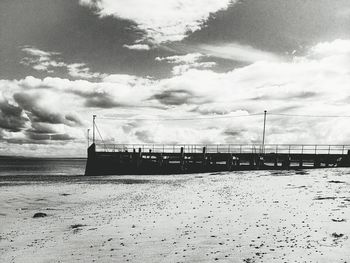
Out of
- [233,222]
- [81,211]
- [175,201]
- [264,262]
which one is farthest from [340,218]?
[81,211]

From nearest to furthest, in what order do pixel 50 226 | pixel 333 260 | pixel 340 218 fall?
pixel 333 260 → pixel 340 218 → pixel 50 226

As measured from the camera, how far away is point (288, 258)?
673 cm

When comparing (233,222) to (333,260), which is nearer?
(333,260)

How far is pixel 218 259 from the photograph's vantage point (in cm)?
705

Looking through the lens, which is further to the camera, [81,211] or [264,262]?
[81,211]

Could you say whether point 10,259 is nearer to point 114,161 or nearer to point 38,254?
point 38,254

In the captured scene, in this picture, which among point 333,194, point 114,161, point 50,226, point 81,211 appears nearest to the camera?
point 50,226

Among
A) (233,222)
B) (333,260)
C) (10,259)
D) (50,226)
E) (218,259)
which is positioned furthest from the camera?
(50,226)

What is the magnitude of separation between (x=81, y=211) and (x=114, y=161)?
87.7ft

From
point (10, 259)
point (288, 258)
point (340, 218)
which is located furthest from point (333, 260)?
point (10, 259)

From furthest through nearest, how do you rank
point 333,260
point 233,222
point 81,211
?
point 81,211
point 233,222
point 333,260

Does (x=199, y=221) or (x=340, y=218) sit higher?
(x=340, y=218)

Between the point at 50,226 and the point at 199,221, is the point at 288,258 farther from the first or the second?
the point at 50,226

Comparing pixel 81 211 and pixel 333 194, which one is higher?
pixel 333 194
